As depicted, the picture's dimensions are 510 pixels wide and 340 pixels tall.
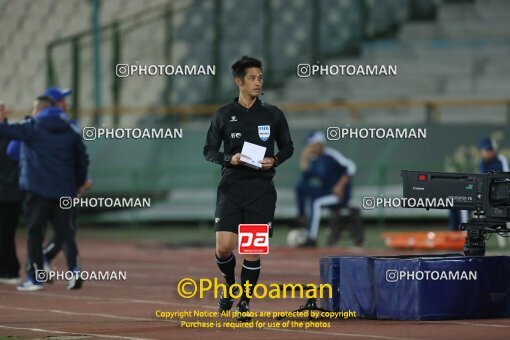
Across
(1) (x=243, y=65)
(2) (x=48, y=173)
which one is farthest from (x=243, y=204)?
(2) (x=48, y=173)

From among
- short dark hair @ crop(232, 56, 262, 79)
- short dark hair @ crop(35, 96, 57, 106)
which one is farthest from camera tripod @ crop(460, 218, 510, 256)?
short dark hair @ crop(35, 96, 57, 106)

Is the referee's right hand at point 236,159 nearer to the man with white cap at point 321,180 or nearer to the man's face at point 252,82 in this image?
the man's face at point 252,82

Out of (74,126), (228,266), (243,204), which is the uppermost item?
(74,126)

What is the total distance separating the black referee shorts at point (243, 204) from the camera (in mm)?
11727

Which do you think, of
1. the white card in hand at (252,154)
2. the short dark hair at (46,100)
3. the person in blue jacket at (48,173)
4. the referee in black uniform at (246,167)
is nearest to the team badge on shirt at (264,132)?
the referee in black uniform at (246,167)

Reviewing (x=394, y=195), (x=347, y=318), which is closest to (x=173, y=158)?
(x=394, y=195)

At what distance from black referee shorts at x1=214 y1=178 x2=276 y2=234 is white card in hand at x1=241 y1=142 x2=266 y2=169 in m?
0.26

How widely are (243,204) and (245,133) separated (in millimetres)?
573

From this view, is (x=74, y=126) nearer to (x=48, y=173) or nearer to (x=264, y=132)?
(x=48, y=173)

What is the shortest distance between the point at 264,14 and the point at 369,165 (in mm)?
4277

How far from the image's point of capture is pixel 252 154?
1155 cm

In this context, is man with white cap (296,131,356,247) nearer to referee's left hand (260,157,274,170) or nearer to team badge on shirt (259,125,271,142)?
team badge on shirt (259,125,271,142)

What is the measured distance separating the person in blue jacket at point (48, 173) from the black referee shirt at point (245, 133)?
4345mm

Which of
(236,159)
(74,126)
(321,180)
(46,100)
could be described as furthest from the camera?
(321,180)
